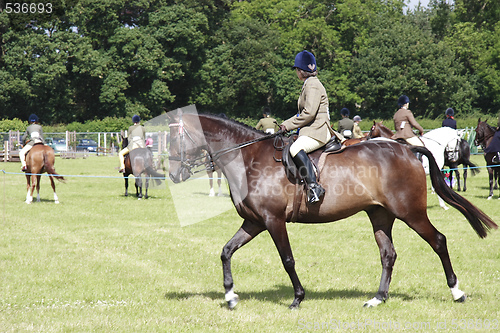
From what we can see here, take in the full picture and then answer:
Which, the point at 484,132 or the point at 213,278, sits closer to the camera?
the point at 213,278

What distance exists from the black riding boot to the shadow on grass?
4.61 ft

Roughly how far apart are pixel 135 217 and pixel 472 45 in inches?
2287

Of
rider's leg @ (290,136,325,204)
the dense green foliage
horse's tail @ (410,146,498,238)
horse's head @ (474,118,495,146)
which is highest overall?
the dense green foliage

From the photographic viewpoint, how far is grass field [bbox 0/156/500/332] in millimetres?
5910

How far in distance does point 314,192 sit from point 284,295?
1.62m

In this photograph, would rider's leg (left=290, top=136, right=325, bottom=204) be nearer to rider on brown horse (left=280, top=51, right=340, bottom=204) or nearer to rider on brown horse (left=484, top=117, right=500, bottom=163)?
rider on brown horse (left=280, top=51, right=340, bottom=204)

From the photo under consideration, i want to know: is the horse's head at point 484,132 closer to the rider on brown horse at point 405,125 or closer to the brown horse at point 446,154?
the brown horse at point 446,154

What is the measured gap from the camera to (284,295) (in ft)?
23.0

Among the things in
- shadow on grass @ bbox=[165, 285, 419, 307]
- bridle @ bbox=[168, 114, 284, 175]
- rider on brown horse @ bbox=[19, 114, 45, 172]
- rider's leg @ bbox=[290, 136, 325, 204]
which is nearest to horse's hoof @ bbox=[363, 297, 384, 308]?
shadow on grass @ bbox=[165, 285, 419, 307]

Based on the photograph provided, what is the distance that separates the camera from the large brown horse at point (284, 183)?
6.30 m

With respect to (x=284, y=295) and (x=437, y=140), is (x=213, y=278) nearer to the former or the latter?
(x=284, y=295)

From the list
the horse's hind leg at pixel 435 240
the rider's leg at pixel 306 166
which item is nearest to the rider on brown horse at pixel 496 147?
the horse's hind leg at pixel 435 240

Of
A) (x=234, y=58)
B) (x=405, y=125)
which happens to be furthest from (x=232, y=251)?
(x=234, y=58)

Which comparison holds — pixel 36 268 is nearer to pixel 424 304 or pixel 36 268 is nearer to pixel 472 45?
pixel 424 304
